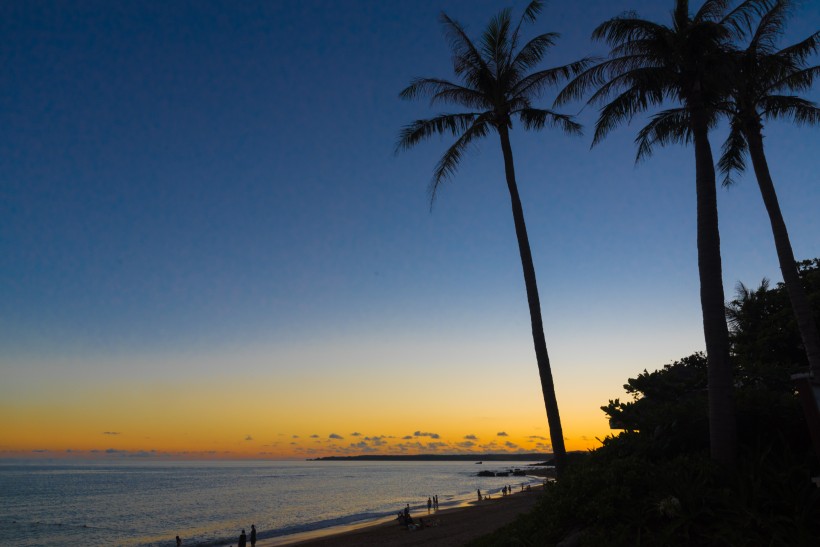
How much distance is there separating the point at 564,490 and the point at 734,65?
10200mm

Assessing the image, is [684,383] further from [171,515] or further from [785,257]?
[171,515]

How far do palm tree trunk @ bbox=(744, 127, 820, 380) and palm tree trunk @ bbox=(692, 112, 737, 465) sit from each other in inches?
220

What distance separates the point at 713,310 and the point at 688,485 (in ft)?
11.4

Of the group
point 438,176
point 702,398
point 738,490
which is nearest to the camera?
point 738,490

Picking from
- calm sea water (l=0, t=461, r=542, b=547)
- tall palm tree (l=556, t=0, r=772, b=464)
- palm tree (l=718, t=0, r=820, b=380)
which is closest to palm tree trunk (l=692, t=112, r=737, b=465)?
tall palm tree (l=556, t=0, r=772, b=464)

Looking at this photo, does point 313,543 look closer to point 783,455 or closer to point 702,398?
point 702,398

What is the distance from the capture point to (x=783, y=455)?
9836mm

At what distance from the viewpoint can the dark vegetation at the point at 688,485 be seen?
8.71 metres

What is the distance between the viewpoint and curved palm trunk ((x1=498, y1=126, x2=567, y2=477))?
46.0 feet

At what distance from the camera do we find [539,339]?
14.4 m

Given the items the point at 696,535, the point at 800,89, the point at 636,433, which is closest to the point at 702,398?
the point at 636,433

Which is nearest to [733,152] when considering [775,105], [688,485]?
[775,105]

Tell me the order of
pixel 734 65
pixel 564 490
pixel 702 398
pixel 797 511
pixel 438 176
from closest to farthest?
pixel 797 511
pixel 564 490
pixel 734 65
pixel 702 398
pixel 438 176

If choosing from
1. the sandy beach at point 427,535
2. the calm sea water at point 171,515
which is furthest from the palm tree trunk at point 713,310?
the calm sea water at point 171,515
